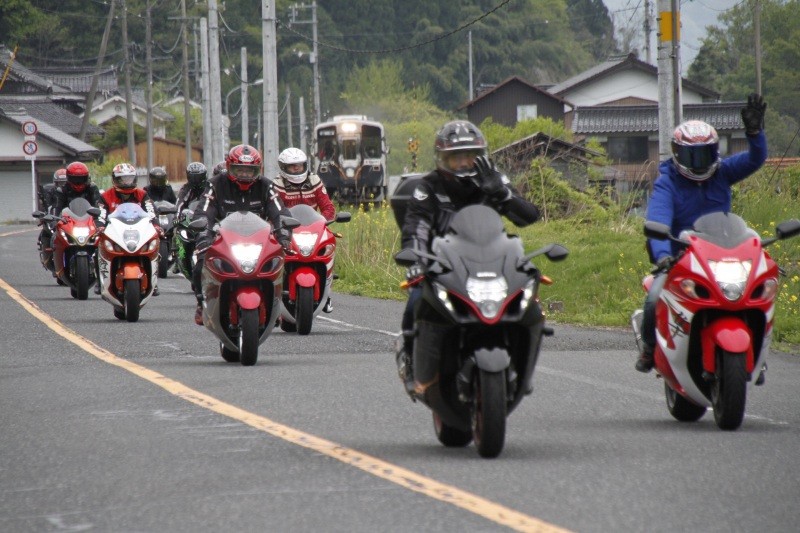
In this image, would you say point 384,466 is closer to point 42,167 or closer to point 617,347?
point 617,347

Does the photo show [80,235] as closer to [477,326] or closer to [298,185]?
[298,185]

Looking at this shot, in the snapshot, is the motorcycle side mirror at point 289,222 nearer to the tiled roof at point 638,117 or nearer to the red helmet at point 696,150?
the red helmet at point 696,150

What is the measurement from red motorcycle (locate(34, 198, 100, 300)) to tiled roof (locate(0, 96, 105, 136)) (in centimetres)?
5867

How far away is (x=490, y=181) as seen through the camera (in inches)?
294

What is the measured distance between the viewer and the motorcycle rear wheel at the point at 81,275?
19438mm

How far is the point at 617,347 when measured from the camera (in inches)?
530

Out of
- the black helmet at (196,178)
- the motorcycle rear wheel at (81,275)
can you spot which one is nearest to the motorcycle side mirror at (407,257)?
the motorcycle rear wheel at (81,275)

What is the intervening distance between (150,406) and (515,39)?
102m

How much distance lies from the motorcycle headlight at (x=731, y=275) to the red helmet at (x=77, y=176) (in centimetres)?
1365

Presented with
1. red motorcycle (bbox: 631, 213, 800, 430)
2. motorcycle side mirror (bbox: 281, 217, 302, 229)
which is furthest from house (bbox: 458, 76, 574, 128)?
red motorcycle (bbox: 631, 213, 800, 430)

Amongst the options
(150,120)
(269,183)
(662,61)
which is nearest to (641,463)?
(269,183)

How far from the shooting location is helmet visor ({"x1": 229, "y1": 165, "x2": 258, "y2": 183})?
12797mm

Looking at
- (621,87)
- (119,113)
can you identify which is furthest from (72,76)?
(621,87)

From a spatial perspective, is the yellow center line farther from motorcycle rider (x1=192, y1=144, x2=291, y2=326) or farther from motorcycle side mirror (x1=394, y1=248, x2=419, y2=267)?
motorcycle rider (x1=192, y1=144, x2=291, y2=326)
